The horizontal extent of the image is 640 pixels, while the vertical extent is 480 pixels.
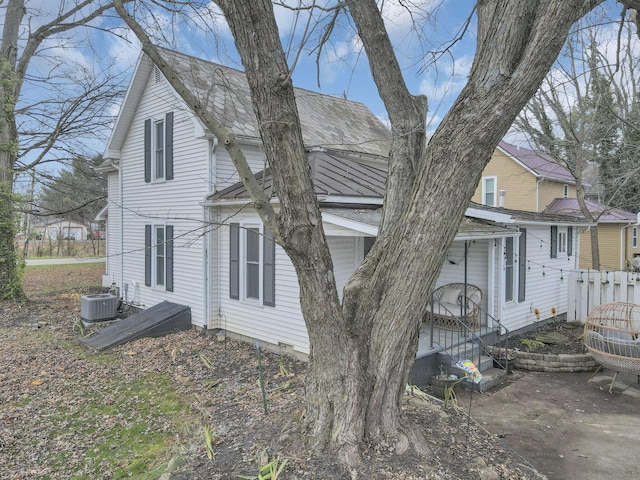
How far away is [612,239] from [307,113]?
18.1 metres

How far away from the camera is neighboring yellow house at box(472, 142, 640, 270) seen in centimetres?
1953

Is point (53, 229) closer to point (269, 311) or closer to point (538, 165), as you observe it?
point (269, 311)

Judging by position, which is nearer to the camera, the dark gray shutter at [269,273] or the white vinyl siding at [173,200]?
the dark gray shutter at [269,273]

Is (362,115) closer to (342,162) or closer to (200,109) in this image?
(342,162)

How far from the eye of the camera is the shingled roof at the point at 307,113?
955 centimetres

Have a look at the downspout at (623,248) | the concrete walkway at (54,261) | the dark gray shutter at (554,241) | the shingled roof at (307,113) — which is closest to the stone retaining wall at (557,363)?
the dark gray shutter at (554,241)

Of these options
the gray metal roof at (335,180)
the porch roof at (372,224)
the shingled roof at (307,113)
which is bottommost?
the porch roof at (372,224)

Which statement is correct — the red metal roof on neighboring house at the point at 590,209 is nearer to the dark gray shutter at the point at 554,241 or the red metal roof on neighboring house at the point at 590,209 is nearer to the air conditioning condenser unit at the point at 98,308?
the dark gray shutter at the point at 554,241

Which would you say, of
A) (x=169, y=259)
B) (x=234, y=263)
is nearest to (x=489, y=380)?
(x=234, y=263)

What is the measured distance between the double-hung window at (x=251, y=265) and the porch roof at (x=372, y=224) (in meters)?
1.61

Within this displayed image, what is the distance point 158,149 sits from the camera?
1078cm

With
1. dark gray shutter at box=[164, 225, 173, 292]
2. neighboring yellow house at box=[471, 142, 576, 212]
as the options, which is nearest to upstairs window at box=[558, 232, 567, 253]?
neighboring yellow house at box=[471, 142, 576, 212]

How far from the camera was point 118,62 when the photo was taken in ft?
45.0

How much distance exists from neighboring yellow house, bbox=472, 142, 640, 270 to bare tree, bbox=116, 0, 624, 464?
56.4ft
